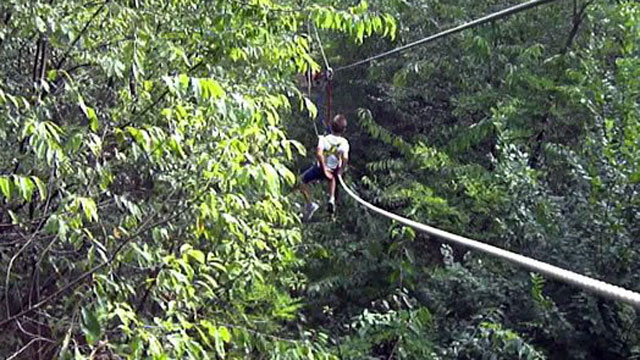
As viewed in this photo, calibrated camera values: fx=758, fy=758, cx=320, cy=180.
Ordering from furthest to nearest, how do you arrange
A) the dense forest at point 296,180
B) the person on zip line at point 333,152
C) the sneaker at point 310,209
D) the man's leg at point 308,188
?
the sneaker at point 310,209 < the man's leg at point 308,188 < the person on zip line at point 333,152 < the dense forest at point 296,180

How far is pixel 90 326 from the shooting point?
8.03 ft

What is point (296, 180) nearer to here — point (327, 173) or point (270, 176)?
point (327, 173)

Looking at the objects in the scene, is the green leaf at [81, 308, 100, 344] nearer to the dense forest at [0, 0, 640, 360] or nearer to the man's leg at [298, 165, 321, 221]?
the dense forest at [0, 0, 640, 360]

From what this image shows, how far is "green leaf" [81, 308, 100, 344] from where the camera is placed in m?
2.43

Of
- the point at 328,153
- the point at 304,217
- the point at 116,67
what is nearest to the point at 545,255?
the point at 328,153

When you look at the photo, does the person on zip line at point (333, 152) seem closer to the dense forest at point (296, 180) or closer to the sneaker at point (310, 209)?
the dense forest at point (296, 180)

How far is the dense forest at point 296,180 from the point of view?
2.88m

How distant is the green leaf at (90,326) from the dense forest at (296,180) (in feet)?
0.06

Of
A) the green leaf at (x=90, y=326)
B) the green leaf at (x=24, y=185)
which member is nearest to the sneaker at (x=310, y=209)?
the green leaf at (x=90, y=326)

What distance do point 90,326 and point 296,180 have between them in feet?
6.68

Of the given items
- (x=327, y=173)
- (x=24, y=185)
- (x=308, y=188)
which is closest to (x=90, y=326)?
(x=24, y=185)

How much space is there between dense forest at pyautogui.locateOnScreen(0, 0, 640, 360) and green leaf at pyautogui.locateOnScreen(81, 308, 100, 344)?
0.06 ft

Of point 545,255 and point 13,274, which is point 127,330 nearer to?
point 13,274

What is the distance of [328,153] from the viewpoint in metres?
4.82
